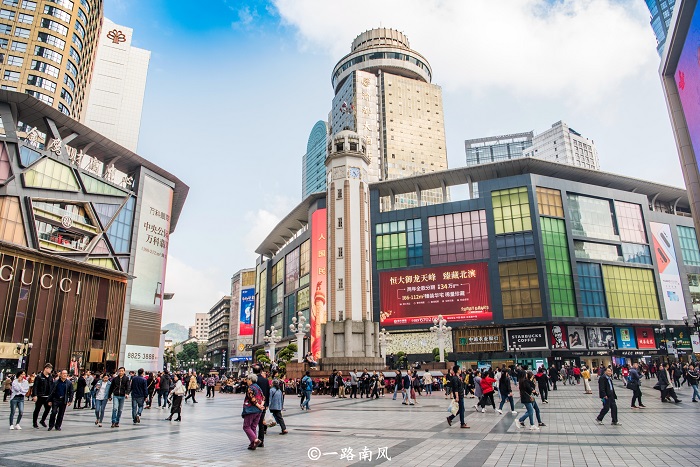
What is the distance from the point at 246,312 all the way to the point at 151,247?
65.8 m

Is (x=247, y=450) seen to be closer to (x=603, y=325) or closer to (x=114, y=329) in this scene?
(x=114, y=329)

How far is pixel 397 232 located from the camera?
74.2 m

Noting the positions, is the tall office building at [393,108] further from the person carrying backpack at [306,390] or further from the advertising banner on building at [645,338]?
the person carrying backpack at [306,390]

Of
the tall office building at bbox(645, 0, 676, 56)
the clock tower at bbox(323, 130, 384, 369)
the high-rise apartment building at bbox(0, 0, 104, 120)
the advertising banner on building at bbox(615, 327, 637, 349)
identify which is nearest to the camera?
the clock tower at bbox(323, 130, 384, 369)

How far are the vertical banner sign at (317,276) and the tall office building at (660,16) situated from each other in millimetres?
117070

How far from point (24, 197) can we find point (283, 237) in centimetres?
6152

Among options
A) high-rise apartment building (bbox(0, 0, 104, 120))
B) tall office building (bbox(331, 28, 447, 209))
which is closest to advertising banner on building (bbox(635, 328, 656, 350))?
tall office building (bbox(331, 28, 447, 209))

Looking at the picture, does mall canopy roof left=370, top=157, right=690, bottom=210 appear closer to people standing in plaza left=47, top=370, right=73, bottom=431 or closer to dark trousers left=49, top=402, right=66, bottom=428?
people standing in plaza left=47, top=370, right=73, bottom=431

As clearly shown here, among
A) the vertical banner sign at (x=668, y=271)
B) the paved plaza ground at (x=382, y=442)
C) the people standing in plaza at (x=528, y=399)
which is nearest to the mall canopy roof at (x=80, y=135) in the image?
the paved plaza ground at (x=382, y=442)

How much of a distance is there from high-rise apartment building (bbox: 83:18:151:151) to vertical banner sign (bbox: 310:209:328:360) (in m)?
33.0

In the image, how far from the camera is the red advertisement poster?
67.1 m

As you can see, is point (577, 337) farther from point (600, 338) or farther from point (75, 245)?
point (75, 245)

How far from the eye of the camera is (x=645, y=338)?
68.6 metres

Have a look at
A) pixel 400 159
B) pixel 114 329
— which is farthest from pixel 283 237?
pixel 114 329
